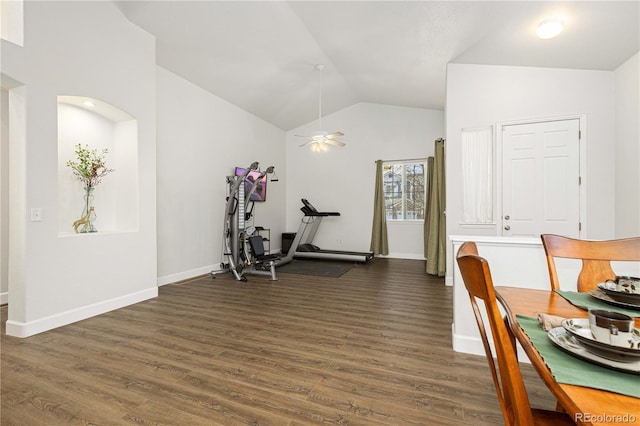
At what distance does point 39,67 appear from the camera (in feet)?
9.19

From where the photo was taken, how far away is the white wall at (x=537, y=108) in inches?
141

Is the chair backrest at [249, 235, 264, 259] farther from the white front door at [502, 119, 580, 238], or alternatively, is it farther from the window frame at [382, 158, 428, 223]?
the white front door at [502, 119, 580, 238]

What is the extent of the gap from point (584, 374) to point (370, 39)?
162 inches

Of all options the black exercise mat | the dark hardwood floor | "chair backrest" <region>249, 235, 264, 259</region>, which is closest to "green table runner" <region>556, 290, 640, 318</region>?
the dark hardwood floor

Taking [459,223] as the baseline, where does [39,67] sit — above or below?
above

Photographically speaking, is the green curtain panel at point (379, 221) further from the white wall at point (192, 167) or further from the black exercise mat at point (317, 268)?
the white wall at point (192, 167)

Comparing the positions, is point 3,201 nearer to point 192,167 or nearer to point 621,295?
point 192,167

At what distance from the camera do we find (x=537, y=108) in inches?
151

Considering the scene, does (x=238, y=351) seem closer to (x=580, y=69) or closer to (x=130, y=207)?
(x=130, y=207)

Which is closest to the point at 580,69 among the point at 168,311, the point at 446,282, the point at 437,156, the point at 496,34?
the point at 496,34

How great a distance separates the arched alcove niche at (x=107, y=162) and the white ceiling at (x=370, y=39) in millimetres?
1269

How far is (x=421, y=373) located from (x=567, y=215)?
3.15 meters

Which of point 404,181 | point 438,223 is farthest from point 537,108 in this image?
point 404,181

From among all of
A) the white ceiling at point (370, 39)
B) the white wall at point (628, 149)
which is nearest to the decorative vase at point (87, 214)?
the white ceiling at point (370, 39)
